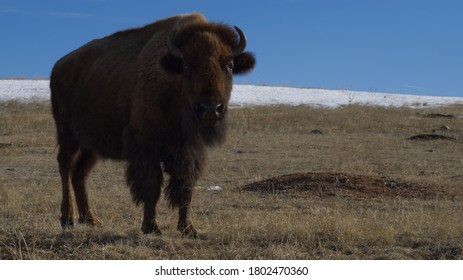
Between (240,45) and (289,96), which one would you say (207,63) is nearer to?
(240,45)

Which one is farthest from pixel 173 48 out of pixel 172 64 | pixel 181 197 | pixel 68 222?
pixel 68 222

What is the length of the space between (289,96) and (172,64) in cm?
4111

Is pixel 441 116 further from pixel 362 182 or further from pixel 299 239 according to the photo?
pixel 299 239

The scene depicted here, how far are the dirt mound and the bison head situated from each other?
439 centimetres

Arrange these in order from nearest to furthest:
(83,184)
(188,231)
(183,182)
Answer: (188,231)
(183,182)
(83,184)

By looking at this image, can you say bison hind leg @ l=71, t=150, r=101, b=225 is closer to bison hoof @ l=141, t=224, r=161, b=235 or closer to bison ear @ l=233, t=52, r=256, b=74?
bison hoof @ l=141, t=224, r=161, b=235

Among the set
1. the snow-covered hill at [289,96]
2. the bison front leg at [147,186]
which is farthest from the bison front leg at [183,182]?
the snow-covered hill at [289,96]

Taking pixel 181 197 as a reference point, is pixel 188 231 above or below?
below

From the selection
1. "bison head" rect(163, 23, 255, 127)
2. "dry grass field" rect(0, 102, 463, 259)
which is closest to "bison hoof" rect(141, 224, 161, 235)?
"dry grass field" rect(0, 102, 463, 259)

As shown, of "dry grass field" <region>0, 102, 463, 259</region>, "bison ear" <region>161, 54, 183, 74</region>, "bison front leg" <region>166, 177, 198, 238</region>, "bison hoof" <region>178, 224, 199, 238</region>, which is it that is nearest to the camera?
"dry grass field" <region>0, 102, 463, 259</region>

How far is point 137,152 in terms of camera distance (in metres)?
7.69

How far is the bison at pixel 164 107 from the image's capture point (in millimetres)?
7383

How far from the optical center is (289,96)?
159 feet

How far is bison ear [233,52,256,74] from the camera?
815 cm
